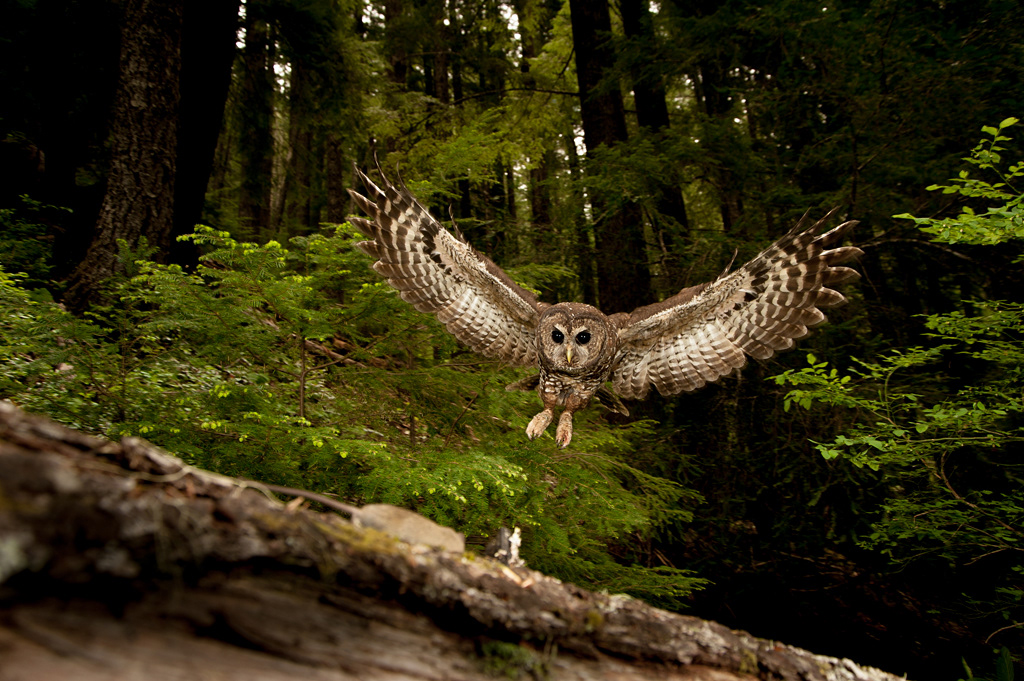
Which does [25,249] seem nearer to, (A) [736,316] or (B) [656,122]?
(A) [736,316]

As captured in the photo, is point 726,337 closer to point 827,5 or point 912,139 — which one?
point 912,139

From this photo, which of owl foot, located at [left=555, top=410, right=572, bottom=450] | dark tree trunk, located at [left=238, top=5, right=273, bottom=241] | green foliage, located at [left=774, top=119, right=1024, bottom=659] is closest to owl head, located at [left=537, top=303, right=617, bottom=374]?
owl foot, located at [left=555, top=410, right=572, bottom=450]

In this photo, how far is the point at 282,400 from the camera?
143 inches

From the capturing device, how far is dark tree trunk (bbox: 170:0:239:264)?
604cm

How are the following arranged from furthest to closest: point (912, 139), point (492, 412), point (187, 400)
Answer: point (912, 139) < point (492, 412) < point (187, 400)

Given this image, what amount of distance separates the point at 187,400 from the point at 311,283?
1016 millimetres

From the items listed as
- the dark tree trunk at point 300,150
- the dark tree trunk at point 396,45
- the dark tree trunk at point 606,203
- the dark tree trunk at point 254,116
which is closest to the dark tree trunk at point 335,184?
the dark tree trunk at point 300,150

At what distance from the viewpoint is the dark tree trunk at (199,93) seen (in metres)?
6.04

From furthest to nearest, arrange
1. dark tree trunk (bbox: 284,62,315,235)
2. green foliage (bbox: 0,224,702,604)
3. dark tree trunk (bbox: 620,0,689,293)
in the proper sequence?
dark tree trunk (bbox: 284,62,315,235), dark tree trunk (bbox: 620,0,689,293), green foliage (bbox: 0,224,702,604)

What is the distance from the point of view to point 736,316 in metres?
3.65

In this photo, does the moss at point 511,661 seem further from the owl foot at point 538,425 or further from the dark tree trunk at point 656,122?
the dark tree trunk at point 656,122

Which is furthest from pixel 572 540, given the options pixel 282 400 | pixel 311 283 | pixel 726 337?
pixel 311 283

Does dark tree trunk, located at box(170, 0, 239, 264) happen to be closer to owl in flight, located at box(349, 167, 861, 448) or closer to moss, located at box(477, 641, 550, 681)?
owl in flight, located at box(349, 167, 861, 448)

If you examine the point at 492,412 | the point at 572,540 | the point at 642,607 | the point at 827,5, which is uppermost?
the point at 827,5
